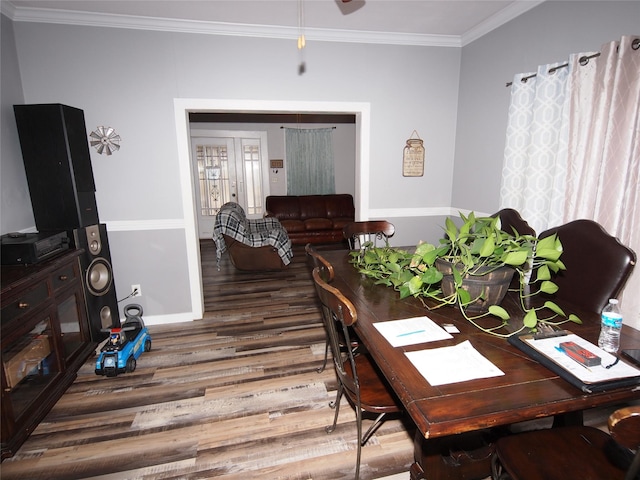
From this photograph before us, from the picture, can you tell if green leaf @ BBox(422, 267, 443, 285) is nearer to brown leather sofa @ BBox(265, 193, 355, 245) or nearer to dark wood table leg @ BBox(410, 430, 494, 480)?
dark wood table leg @ BBox(410, 430, 494, 480)

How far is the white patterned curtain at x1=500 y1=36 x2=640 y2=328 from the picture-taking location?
5.93 ft

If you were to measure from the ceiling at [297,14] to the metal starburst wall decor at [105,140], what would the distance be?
2.75 feet

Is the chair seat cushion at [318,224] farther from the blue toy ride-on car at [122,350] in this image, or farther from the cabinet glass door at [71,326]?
the cabinet glass door at [71,326]

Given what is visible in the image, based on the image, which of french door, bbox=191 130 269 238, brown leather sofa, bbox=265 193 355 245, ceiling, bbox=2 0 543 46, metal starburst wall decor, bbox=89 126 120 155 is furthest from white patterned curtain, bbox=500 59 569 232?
Result: french door, bbox=191 130 269 238

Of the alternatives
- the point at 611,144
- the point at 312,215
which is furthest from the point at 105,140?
the point at 312,215

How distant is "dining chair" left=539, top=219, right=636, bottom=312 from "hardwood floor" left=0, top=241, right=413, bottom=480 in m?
1.13

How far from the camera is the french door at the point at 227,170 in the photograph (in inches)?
272

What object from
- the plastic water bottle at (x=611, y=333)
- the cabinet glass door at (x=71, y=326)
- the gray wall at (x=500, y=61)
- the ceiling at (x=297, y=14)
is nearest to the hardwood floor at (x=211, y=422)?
the cabinet glass door at (x=71, y=326)

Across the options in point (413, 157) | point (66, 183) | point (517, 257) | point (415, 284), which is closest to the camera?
point (517, 257)

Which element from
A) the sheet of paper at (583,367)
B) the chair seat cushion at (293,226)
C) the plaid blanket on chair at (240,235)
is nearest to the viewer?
the sheet of paper at (583,367)

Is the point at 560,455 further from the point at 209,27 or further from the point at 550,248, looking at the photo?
the point at 209,27

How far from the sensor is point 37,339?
6.30 feet

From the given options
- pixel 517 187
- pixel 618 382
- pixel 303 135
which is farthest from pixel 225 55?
pixel 303 135

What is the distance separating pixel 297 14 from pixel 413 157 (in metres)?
1.68
